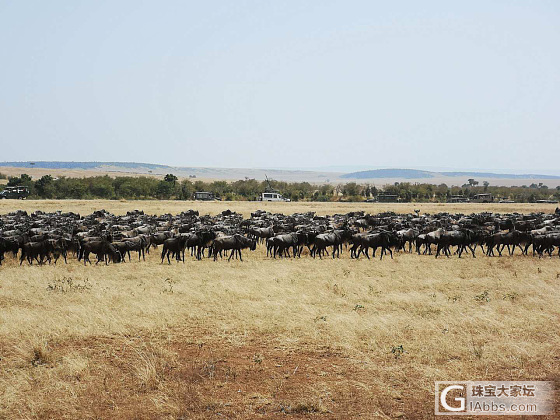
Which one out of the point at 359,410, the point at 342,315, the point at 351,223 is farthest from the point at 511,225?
the point at 359,410

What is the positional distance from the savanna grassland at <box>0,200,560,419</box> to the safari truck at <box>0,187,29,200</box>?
180 feet

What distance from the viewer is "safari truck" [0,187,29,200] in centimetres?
6231

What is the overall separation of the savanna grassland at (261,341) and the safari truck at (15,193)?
54.8 m

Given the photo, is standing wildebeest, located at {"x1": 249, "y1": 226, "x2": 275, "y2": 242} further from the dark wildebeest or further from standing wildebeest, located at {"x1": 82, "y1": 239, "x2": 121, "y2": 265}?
standing wildebeest, located at {"x1": 82, "y1": 239, "x2": 121, "y2": 265}

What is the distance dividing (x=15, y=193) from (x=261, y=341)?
6528 cm

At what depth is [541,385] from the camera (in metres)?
7.36

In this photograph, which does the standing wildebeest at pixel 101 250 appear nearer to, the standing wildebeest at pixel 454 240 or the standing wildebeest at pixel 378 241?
the standing wildebeest at pixel 378 241

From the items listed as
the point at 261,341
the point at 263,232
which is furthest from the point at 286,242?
the point at 261,341

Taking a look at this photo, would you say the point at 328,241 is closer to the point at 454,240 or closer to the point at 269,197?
the point at 454,240

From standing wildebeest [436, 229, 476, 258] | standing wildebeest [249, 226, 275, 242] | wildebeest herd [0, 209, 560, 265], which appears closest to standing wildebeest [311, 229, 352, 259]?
wildebeest herd [0, 209, 560, 265]

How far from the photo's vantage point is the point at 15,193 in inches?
2490

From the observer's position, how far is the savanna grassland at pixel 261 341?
7.01 metres

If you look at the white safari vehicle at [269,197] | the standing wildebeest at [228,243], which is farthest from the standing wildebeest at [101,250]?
the white safari vehicle at [269,197]

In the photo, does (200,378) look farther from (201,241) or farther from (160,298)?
(201,241)
